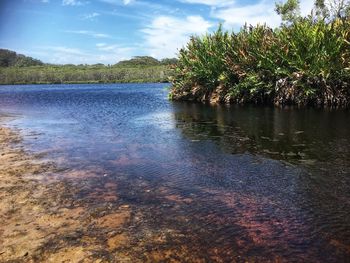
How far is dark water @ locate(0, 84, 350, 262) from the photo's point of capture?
233 inches

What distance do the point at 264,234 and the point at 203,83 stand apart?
103 ft

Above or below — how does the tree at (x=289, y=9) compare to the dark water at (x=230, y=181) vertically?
above

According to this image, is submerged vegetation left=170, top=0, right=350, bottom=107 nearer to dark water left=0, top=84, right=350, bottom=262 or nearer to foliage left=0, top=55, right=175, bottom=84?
dark water left=0, top=84, right=350, bottom=262

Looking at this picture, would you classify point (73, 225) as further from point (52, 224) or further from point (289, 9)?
point (289, 9)

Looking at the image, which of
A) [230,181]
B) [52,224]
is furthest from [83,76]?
[52,224]

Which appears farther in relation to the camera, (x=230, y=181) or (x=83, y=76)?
(x=83, y=76)

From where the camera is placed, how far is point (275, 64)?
1080 inches

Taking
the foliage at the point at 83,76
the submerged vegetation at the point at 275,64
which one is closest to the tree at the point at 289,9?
the submerged vegetation at the point at 275,64

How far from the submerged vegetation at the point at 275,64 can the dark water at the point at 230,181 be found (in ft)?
25.5

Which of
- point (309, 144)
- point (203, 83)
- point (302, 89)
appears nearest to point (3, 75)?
point (203, 83)

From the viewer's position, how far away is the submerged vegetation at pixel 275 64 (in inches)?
994

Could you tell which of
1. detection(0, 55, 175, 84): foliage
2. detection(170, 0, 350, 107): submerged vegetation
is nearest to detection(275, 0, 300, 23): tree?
detection(170, 0, 350, 107): submerged vegetation

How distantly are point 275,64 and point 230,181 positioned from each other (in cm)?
2007

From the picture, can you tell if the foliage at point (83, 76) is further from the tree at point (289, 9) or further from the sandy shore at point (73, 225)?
Result: the sandy shore at point (73, 225)
